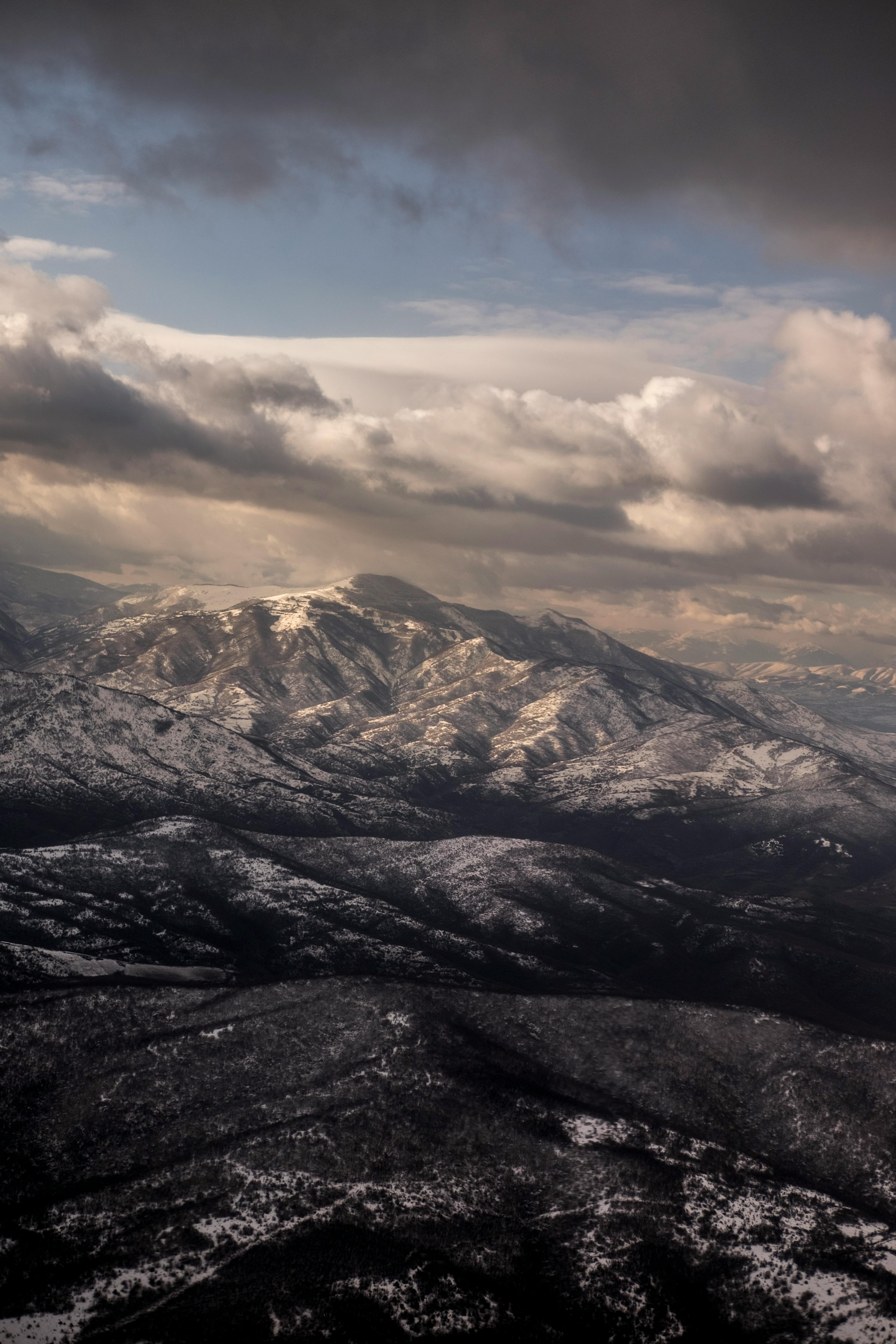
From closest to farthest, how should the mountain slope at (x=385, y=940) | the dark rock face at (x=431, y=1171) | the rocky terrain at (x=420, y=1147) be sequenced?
the dark rock face at (x=431, y=1171)
the rocky terrain at (x=420, y=1147)
the mountain slope at (x=385, y=940)

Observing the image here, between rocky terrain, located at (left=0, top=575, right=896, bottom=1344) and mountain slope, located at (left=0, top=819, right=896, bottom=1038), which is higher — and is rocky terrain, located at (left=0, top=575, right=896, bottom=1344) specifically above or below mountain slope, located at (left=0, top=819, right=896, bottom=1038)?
above

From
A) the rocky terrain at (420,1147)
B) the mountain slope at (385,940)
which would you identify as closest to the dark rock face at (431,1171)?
the rocky terrain at (420,1147)

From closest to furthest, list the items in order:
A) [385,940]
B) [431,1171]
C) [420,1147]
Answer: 1. [431,1171]
2. [420,1147]
3. [385,940]

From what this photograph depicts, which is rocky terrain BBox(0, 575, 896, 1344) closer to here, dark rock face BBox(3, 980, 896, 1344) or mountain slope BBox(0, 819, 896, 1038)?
dark rock face BBox(3, 980, 896, 1344)

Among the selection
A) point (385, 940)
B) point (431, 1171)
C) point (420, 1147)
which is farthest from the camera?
point (385, 940)

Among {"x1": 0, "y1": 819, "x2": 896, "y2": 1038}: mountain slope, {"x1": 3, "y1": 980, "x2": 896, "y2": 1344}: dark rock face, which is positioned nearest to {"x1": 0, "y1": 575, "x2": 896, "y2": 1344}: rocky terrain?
{"x1": 3, "y1": 980, "x2": 896, "y2": 1344}: dark rock face

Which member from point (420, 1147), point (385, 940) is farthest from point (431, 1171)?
point (385, 940)

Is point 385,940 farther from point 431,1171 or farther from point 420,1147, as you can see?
point 431,1171

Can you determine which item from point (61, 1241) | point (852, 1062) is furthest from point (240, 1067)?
point (852, 1062)

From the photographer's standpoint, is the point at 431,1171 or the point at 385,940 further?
the point at 385,940

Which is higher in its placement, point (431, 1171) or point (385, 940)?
point (431, 1171)

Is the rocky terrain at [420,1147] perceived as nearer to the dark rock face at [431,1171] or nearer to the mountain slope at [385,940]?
the dark rock face at [431,1171]
